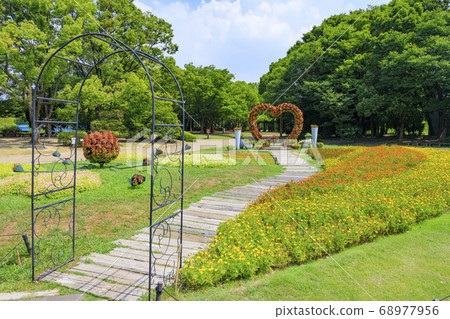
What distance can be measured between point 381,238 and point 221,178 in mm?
5601

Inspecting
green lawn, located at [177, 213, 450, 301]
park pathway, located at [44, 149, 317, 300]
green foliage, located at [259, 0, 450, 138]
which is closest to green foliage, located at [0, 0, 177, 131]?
park pathway, located at [44, 149, 317, 300]

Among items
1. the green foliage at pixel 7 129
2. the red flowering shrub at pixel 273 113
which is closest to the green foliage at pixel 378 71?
the red flowering shrub at pixel 273 113

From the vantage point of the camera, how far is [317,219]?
15.8ft

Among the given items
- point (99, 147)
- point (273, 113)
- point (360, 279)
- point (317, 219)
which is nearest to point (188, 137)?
point (273, 113)

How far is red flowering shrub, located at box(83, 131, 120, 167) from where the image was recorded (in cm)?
980

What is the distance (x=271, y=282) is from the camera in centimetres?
328

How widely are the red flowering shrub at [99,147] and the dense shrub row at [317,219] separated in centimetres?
659

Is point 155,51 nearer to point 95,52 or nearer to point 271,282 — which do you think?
point 95,52

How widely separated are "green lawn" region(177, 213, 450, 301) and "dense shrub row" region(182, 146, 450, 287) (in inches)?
7.0

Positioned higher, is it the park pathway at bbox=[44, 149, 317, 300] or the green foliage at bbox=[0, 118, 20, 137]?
the green foliage at bbox=[0, 118, 20, 137]

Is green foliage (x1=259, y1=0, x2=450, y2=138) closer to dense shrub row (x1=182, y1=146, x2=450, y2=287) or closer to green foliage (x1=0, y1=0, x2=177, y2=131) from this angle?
dense shrub row (x1=182, y1=146, x2=450, y2=287)

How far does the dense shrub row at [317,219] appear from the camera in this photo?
358cm

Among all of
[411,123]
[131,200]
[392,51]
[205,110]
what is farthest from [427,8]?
[131,200]

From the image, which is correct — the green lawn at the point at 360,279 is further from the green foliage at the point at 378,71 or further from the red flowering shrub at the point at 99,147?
the green foliage at the point at 378,71
